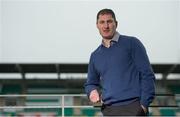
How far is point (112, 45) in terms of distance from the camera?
1484 millimetres

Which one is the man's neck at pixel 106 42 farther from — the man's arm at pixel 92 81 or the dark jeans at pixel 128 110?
the dark jeans at pixel 128 110

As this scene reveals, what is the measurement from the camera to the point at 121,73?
1443 mm

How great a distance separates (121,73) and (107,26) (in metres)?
0.15

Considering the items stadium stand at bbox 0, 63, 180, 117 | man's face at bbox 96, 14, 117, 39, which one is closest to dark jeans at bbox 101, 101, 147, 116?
man's face at bbox 96, 14, 117, 39

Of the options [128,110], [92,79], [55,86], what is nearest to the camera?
[128,110]

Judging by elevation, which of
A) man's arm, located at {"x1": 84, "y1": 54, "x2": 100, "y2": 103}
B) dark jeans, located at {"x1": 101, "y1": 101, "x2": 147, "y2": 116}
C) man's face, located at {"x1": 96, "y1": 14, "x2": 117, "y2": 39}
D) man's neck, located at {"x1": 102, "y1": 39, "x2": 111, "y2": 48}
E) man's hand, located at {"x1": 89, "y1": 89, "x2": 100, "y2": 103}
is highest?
man's face, located at {"x1": 96, "y1": 14, "x2": 117, "y2": 39}

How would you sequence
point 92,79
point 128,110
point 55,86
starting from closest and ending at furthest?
point 128,110, point 92,79, point 55,86

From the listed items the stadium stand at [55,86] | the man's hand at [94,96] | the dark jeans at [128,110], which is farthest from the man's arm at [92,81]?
the stadium stand at [55,86]

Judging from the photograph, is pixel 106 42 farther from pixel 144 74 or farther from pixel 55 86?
pixel 55 86

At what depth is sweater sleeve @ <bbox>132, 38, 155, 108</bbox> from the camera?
1.42 metres

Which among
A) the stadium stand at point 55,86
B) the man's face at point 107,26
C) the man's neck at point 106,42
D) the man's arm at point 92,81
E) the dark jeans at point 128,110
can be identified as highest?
the man's face at point 107,26

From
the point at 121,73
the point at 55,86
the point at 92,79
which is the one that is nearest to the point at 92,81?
the point at 92,79

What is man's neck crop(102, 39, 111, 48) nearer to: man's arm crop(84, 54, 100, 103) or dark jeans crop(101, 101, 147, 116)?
man's arm crop(84, 54, 100, 103)

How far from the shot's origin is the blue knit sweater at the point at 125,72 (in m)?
1.43
